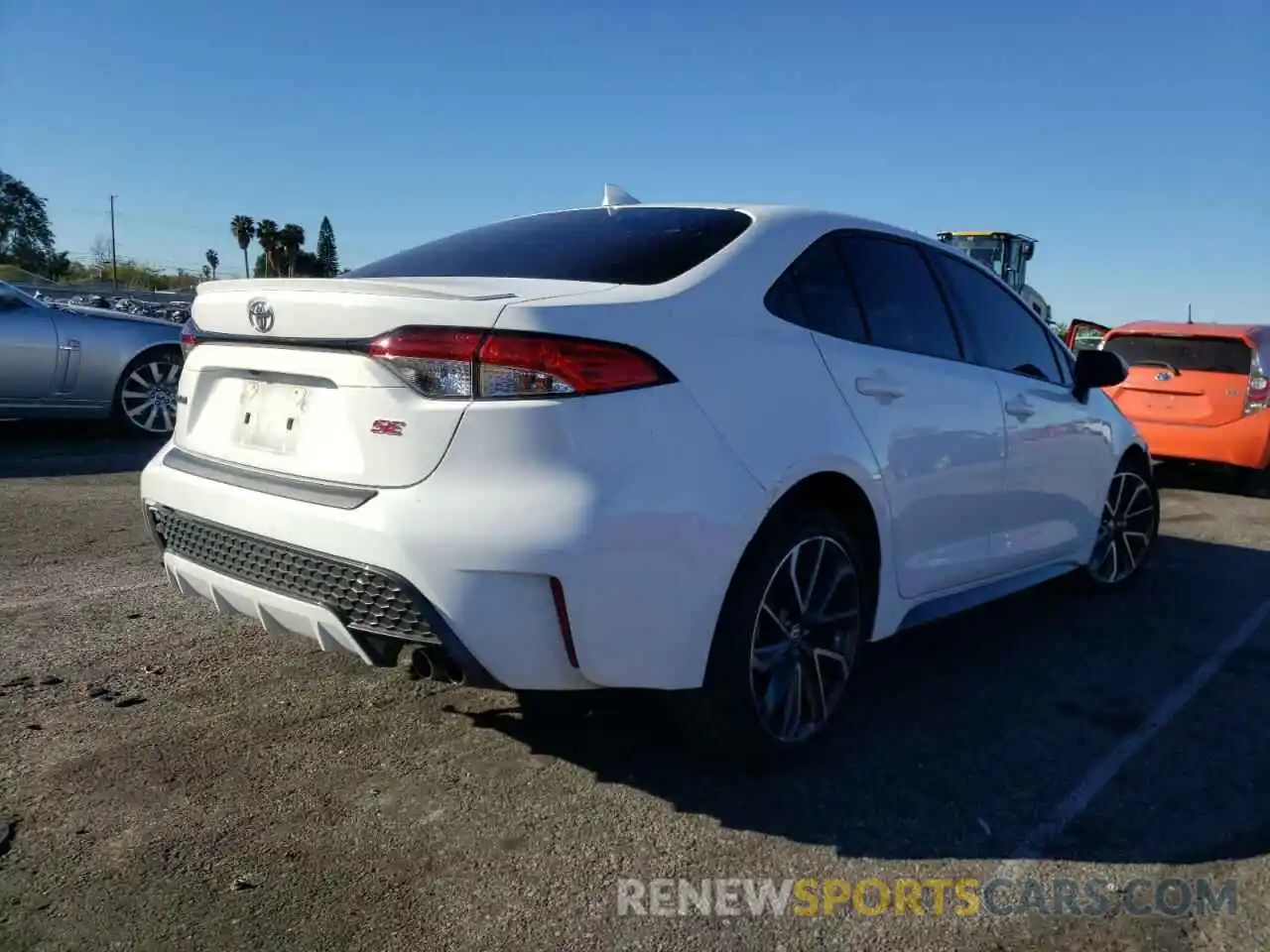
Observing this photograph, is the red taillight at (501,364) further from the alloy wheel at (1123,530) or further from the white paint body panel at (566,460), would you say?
the alloy wheel at (1123,530)

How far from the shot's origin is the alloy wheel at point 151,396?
29.3 ft

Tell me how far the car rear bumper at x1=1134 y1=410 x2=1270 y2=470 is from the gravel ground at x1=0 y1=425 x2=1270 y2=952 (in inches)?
193

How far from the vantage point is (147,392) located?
9.07m

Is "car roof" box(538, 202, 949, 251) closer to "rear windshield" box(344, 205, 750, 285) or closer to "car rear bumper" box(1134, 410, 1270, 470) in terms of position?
"rear windshield" box(344, 205, 750, 285)

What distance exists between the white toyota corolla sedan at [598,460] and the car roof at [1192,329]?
6.26 m

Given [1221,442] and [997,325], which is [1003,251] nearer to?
[1221,442]

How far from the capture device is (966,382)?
382 centimetres

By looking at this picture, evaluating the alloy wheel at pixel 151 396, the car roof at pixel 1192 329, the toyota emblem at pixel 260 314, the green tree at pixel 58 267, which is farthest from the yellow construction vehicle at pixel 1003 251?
the green tree at pixel 58 267

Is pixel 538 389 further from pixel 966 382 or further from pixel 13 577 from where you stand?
pixel 13 577

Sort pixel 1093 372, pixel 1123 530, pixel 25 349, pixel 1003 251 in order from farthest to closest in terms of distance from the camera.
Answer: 1. pixel 1003 251
2. pixel 25 349
3. pixel 1123 530
4. pixel 1093 372

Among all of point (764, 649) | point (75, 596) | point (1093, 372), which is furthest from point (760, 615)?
point (75, 596)

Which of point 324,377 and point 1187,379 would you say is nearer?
point 324,377

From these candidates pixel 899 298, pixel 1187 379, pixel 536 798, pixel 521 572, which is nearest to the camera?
pixel 521 572

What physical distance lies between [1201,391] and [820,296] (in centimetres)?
691
